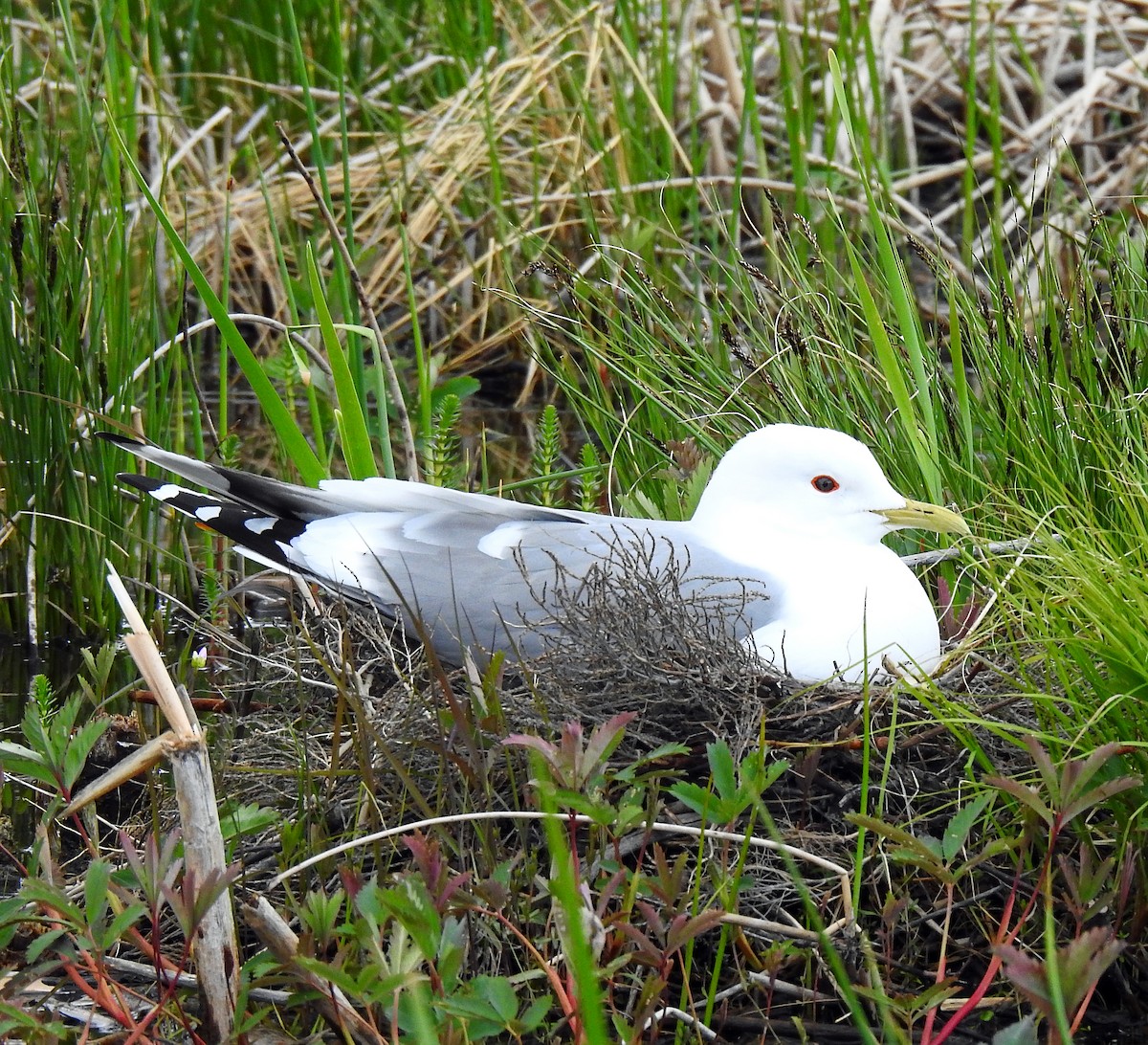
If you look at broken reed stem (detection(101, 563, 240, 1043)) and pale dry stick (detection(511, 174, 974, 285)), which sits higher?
pale dry stick (detection(511, 174, 974, 285))

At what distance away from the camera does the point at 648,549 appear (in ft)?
9.07

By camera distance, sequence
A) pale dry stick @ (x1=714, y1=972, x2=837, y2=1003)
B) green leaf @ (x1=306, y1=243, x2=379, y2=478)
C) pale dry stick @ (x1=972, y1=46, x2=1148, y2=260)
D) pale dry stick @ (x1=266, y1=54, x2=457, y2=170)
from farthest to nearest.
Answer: pale dry stick @ (x1=266, y1=54, x2=457, y2=170), pale dry stick @ (x1=972, y1=46, x2=1148, y2=260), green leaf @ (x1=306, y1=243, x2=379, y2=478), pale dry stick @ (x1=714, y1=972, x2=837, y2=1003)

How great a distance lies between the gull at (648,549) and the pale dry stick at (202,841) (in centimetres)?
63

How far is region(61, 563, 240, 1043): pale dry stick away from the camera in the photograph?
6.43 ft

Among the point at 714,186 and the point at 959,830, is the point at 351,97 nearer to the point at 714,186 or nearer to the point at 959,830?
the point at 714,186

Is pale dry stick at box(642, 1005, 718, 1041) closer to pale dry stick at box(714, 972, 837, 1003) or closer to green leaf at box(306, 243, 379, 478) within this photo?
→ pale dry stick at box(714, 972, 837, 1003)

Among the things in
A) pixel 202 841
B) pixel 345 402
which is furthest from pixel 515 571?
pixel 202 841

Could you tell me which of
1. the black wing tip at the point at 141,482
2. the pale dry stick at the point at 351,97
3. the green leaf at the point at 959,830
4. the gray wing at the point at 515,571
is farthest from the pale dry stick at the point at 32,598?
the pale dry stick at the point at 351,97

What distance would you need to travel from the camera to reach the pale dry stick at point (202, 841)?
77.2 inches

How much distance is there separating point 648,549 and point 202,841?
1.04 m

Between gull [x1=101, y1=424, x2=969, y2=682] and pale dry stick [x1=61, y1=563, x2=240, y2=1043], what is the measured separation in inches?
25.0

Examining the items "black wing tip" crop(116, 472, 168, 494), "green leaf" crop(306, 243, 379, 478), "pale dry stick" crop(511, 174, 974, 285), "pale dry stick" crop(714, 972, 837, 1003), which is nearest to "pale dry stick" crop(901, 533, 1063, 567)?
"pale dry stick" crop(714, 972, 837, 1003)

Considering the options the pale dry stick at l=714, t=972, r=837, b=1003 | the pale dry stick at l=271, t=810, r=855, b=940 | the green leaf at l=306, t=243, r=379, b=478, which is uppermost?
the green leaf at l=306, t=243, r=379, b=478

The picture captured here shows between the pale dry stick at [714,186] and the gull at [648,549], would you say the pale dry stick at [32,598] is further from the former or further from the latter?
the pale dry stick at [714,186]
